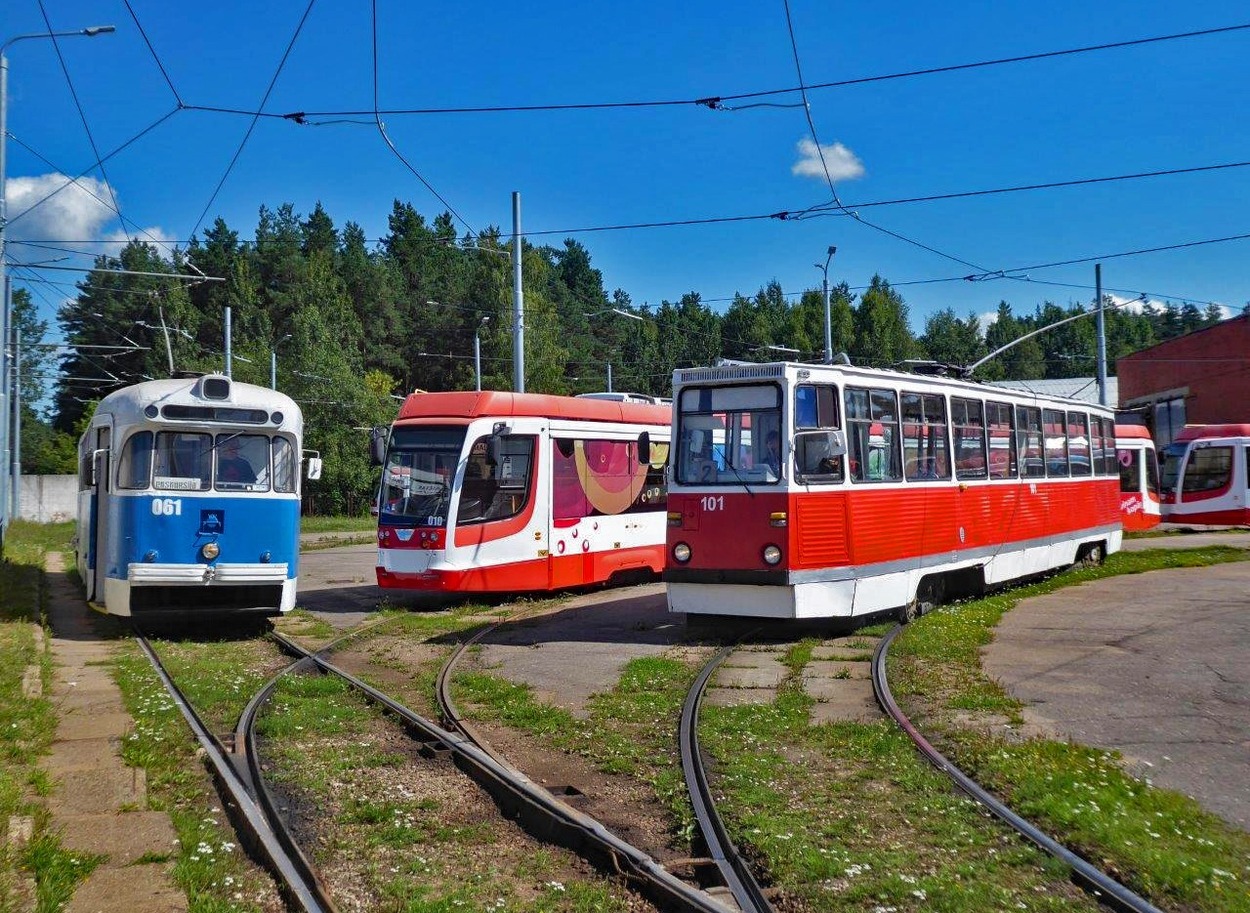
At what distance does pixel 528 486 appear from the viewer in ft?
55.9

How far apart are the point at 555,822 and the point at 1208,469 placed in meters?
34.8

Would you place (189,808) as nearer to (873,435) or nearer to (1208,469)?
(873,435)

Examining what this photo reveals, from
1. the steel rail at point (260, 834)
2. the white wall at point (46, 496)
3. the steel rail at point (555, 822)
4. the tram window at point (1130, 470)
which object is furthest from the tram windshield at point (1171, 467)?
the white wall at point (46, 496)

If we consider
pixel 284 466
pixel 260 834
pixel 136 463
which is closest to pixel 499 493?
pixel 284 466

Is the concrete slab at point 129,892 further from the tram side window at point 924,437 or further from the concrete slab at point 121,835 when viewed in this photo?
the tram side window at point 924,437

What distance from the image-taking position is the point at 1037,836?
599 cm

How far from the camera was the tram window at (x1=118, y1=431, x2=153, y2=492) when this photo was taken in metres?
13.7

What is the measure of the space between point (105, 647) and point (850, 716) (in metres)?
9.04

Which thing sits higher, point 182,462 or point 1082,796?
point 182,462

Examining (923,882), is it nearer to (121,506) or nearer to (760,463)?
(760,463)

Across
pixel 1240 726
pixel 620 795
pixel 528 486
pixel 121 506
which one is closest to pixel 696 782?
pixel 620 795

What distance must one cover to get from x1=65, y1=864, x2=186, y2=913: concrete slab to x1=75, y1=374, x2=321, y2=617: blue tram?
331 inches

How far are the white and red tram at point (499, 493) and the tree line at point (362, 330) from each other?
32.9m

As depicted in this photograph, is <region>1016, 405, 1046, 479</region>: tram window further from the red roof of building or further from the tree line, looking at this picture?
the tree line
